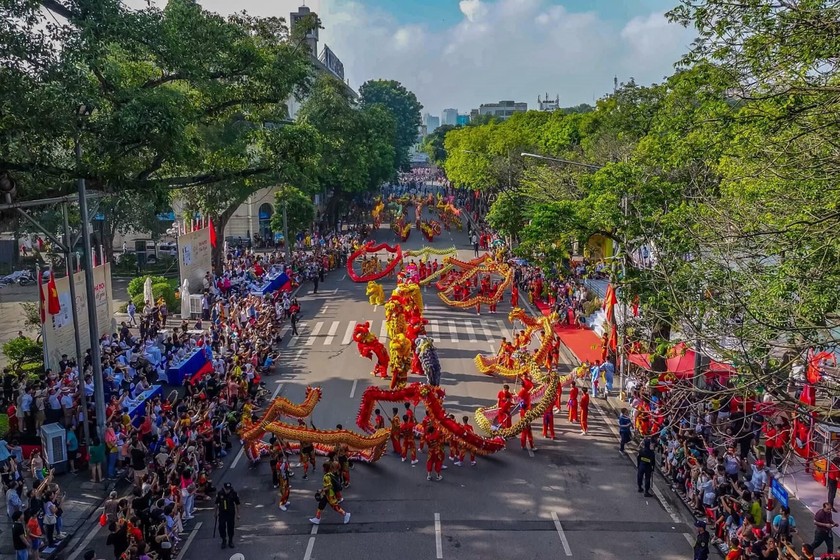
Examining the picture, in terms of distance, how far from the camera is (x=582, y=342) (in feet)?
80.6

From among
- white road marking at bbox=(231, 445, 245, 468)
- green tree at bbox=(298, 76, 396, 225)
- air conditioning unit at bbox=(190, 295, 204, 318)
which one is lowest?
white road marking at bbox=(231, 445, 245, 468)

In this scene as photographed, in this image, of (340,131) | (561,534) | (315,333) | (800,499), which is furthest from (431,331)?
(340,131)

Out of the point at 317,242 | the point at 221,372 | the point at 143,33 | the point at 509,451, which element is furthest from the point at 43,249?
the point at 509,451

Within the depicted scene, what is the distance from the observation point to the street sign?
13286 mm

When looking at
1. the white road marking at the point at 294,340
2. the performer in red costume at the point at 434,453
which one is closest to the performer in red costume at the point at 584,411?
the performer in red costume at the point at 434,453

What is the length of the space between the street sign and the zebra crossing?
14000 mm

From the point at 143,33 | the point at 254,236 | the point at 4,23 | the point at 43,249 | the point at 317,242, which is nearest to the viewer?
the point at 4,23

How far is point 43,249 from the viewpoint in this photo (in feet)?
122

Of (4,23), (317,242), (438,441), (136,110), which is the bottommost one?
(438,441)

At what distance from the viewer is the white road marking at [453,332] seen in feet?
90.8

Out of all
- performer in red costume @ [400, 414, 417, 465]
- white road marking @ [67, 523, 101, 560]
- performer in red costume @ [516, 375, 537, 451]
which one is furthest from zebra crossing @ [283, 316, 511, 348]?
white road marking @ [67, 523, 101, 560]

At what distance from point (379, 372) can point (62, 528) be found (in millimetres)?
10655

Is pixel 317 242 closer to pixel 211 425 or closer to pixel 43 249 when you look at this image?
pixel 43 249

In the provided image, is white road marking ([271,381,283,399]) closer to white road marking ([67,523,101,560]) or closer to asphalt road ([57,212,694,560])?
asphalt road ([57,212,694,560])
